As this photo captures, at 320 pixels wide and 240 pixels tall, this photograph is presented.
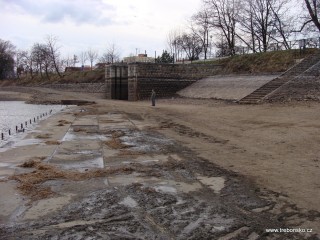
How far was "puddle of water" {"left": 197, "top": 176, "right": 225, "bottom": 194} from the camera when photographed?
7962 mm

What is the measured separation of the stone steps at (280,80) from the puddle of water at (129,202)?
75.4 feet

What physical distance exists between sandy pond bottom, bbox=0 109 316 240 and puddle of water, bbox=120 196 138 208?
0.02 metres

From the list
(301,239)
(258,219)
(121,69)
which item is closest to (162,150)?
(258,219)

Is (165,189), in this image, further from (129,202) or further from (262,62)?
(262,62)

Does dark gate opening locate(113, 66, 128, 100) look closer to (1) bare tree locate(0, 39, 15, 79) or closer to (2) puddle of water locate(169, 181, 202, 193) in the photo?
(2) puddle of water locate(169, 181, 202, 193)

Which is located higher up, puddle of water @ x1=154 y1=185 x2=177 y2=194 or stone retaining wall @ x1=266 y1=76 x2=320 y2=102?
stone retaining wall @ x1=266 y1=76 x2=320 y2=102

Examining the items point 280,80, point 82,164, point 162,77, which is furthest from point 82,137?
point 162,77

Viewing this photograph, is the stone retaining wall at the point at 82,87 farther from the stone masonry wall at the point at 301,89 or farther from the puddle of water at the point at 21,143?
the puddle of water at the point at 21,143

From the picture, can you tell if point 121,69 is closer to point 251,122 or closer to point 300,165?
point 251,122

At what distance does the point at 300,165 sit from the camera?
9.89 meters

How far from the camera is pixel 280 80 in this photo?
106ft

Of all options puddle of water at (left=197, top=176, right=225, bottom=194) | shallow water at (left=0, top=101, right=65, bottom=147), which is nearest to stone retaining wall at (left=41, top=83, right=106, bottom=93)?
shallow water at (left=0, top=101, right=65, bottom=147)

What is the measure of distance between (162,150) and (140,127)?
23.0 feet

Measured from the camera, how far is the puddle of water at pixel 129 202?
6836 mm
